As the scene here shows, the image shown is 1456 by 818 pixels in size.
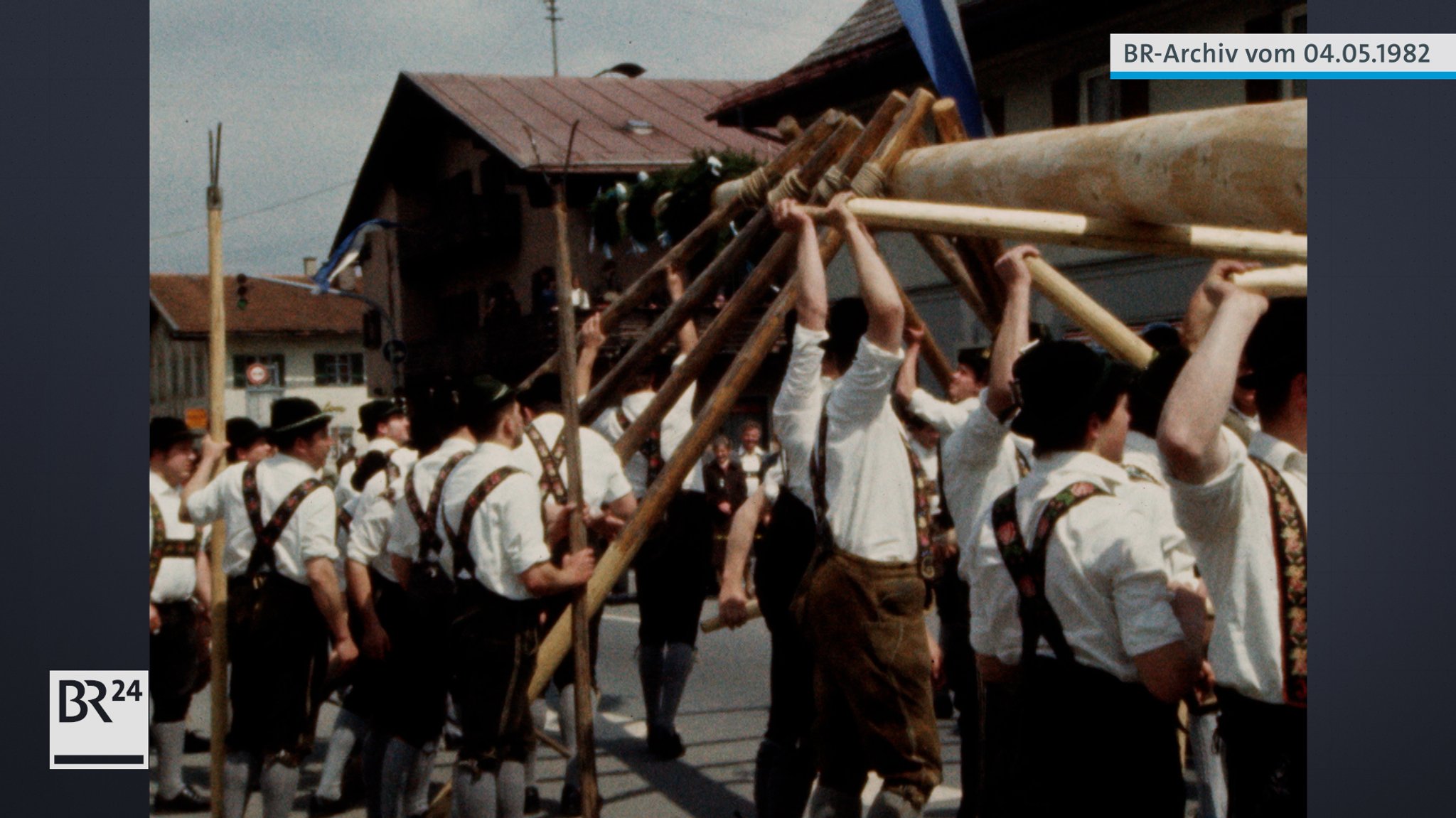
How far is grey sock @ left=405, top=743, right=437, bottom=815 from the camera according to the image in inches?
232

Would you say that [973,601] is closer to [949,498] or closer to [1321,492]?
[1321,492]

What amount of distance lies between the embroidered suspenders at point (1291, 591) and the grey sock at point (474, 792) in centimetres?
291

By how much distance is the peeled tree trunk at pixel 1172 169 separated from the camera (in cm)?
304

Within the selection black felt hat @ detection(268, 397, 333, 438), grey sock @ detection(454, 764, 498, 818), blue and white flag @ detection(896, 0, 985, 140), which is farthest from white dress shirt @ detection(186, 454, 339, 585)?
blue and white flag @ detection(896, 0, 985, 140)

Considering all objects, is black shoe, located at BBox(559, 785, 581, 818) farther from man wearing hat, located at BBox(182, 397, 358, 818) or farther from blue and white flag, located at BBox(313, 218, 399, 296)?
blue and white flag, located at BBox(313, 218, 399, 296)

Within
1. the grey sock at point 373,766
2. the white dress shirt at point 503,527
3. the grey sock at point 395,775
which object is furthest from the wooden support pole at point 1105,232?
the grey sock at point 373,766

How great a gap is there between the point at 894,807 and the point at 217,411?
8.11ft

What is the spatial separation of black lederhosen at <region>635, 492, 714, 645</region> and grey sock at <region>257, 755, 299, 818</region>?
7.56 ft

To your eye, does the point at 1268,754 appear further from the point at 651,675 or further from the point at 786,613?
the point at 651,675

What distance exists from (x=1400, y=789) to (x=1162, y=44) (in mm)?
1778

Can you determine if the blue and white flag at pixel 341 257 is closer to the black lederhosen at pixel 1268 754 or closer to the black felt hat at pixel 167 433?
the black felt hat at pixel 167 433

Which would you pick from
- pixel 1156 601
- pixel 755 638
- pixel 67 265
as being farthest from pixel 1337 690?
pixel 755 638

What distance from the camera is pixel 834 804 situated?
15.6ft

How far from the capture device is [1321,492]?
333 cm
